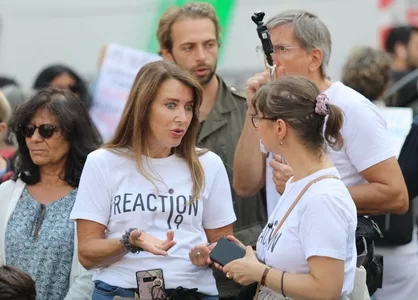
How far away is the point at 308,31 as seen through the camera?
191 inches

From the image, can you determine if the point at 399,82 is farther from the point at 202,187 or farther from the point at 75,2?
the point at 202,187

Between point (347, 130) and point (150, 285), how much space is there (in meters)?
1.11

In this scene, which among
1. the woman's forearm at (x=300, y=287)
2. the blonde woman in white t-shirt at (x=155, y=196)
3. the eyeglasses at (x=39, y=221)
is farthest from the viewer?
the eyeglasses at (x=39, y=221)

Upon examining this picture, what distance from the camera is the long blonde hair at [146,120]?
4.53 meters

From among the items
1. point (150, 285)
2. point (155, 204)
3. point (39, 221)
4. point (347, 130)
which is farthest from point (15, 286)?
point (347, 130)

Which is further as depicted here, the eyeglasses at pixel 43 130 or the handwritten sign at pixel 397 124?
the handwritten sign at pixel 397 124

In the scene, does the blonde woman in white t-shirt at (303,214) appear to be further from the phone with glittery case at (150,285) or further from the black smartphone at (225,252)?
the phone with glittery case at (150,285)

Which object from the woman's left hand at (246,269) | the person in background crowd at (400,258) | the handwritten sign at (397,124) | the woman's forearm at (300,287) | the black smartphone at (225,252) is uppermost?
the handwritten sign at (397,124)

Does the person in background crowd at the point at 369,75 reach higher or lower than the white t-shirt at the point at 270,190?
higher

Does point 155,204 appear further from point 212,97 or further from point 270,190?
point 212,97

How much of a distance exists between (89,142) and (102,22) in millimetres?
6479

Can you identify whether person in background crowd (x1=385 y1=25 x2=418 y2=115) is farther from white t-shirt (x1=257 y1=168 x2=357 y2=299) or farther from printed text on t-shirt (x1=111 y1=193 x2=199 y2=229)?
white t-shirt (x1=257 y1=168 x2=357 y2=299)

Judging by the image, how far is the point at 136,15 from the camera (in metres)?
11.5

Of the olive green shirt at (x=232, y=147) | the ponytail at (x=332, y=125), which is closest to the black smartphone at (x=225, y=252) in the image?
the ponytail at (x=332, y=125)
